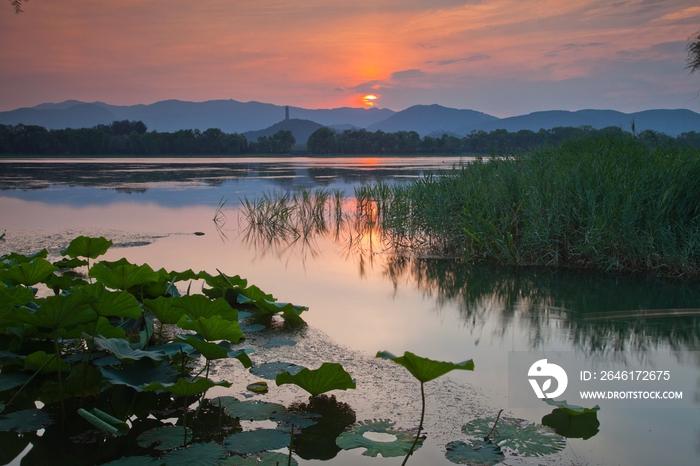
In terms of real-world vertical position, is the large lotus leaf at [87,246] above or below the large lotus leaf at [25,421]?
above

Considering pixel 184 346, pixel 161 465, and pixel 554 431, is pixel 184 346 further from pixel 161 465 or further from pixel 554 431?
pixel 554 431

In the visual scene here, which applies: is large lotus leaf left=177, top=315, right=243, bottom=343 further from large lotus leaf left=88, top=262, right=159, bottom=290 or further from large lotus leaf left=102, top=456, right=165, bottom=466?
large lotus leaf left=88, top=262, right=159, bottom=290

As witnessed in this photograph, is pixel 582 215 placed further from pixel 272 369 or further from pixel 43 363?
pixel 43 363

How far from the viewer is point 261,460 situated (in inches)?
86.9

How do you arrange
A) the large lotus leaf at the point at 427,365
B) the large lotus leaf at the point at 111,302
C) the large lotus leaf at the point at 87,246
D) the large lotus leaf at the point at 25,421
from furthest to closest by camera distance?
the large lotus leaf at the point at 87,246
the large lotus leaf at the point at 111,302
the large lotus leaf at the point at 25,421
the large lotus leaf at the point at 427,365

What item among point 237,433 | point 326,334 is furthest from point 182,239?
point 237,433

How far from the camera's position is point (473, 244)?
7.20 m

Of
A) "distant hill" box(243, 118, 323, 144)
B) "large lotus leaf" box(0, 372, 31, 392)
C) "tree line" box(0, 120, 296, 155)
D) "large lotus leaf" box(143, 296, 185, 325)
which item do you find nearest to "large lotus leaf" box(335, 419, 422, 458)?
"large lotus leaf" box(143, 296, 185, 325)

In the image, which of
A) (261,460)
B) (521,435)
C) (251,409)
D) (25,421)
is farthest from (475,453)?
(25,421)

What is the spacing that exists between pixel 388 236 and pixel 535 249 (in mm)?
2903

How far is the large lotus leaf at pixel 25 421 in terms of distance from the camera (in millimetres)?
2484

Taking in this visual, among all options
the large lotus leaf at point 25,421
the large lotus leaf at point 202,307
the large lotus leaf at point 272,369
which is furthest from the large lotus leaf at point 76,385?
the large lotus leaf at point 272,369

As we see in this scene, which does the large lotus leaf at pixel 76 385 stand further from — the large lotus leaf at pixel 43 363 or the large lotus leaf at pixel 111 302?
the large lotus leaf at pixel 111 302

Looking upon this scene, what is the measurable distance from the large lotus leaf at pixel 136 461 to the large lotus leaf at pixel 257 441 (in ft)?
1.01
